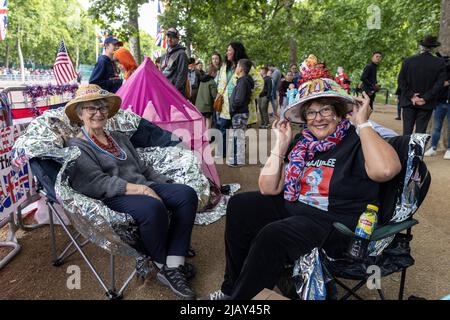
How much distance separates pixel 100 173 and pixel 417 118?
5.08m

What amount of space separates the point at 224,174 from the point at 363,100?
3401mm

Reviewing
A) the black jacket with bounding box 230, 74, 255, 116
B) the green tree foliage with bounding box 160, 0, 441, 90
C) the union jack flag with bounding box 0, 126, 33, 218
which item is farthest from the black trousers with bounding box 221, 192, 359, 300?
the green tree foliage with bounding box 160, 0, 441, 90

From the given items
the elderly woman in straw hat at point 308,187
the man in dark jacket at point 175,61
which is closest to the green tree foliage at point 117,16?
the man in dark jacket at point 175,61

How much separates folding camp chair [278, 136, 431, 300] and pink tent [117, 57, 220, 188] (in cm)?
228

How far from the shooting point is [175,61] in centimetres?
518

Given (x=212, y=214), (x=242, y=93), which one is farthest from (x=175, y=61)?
(x=212, y=214)

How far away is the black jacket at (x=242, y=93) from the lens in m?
5.00

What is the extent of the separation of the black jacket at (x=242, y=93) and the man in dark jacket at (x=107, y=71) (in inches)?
65.4

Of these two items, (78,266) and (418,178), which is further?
(78,266)

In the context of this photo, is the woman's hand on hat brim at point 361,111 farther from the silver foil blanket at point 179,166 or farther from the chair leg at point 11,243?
the chair leg at point 11,243

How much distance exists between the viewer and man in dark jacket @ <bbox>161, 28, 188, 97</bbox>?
516cm
